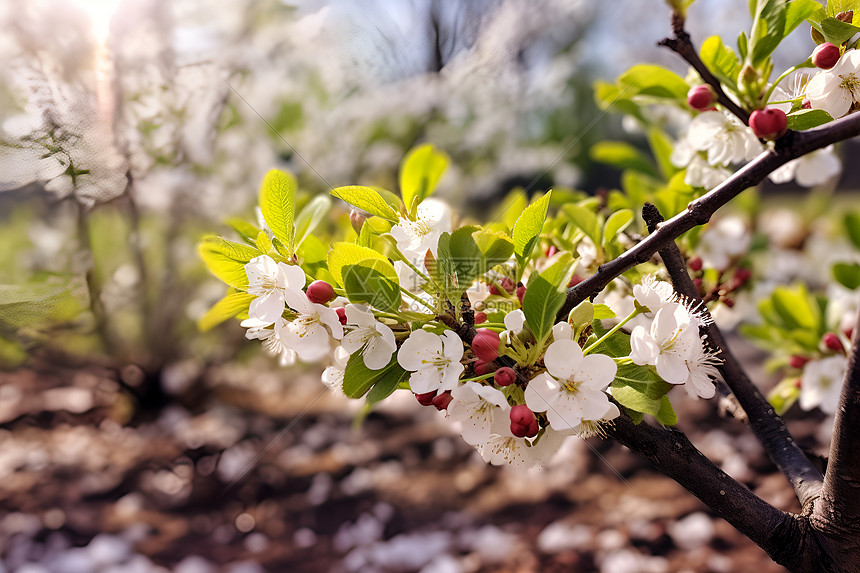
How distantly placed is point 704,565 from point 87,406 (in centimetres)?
247

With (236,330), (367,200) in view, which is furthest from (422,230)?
(236,330)

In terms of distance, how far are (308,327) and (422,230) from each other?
17cm

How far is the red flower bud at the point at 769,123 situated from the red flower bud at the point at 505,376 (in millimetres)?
324

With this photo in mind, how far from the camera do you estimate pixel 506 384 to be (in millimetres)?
513

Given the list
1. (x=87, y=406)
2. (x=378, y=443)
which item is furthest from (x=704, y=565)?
(x=87, y=406)

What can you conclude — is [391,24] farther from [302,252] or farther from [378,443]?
[378,443]

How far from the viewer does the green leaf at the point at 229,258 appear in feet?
1.99

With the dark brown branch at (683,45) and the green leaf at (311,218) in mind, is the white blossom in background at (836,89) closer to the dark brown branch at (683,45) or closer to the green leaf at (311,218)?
the dark brown branch at (683,45)

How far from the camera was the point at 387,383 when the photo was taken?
21.7 inches

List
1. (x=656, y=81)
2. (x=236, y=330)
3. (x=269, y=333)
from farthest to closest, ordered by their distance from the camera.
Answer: (x=236, y=330) → (x=656, y=81) → (x=269, y=333)

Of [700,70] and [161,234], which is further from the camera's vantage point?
[161,234]

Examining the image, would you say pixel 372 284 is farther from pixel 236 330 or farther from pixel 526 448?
pixel 236 330

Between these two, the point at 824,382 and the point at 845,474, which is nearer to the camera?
the point at 845,474

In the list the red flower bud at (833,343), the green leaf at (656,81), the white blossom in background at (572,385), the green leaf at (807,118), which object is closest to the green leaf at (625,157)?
the green leaf at (656,81)
